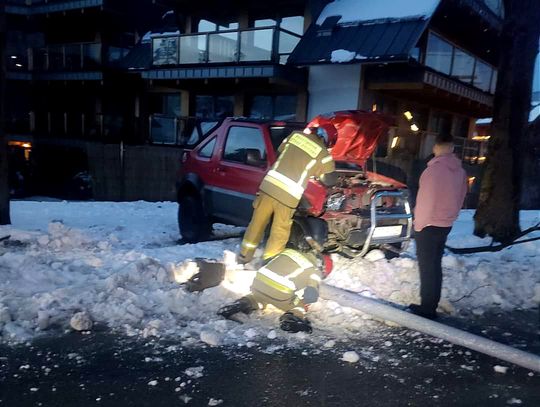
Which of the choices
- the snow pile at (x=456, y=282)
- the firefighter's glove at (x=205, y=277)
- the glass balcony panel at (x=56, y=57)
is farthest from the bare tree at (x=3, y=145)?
the glass balcony panel at (x=56, y=57)

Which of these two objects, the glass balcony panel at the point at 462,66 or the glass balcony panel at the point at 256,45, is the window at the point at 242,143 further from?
the glass balcony panel at the point at 462,66

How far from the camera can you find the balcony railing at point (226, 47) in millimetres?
13555

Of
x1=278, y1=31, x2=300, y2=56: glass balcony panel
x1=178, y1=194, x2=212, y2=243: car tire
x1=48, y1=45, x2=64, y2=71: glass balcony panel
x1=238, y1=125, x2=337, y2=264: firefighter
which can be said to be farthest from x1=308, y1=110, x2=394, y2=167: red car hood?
x1=48, y1=45, x2=64, y2=71: glass balcony panel

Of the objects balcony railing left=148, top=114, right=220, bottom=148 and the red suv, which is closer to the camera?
the red suv

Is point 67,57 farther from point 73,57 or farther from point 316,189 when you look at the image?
point 316,189

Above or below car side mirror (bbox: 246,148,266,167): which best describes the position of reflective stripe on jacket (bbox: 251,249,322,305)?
below

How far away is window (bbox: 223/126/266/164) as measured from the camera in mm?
6548

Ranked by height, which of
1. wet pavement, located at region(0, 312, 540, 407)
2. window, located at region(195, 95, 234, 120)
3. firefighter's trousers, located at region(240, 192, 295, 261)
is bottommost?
wet pavement, located at region(0, 312, 540, 407)

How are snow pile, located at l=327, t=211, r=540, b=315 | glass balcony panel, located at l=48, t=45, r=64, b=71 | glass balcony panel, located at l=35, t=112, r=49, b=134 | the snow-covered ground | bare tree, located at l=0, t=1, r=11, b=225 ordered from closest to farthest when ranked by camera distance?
the snow-covered ground
snow pile, located at l=327, t=211, r=540, b=315
bare tree, located at l=0, t=1, r=11, b=225
glass balcony panel, located at l=48, t=45, r=64, b=71
glass balcony panel, located at l=35, t=112, r=49, b=134

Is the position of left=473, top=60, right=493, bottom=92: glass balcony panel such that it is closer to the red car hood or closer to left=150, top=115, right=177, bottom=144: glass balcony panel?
left=150, top=115, right=177, bottom=144: glass balcony panel

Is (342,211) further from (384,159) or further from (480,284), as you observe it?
(384,159)

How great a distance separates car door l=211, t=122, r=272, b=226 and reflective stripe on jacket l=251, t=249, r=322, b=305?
220 centimetres

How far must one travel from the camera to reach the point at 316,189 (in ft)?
17.8

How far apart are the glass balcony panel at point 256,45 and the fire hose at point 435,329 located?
33.9 ft
